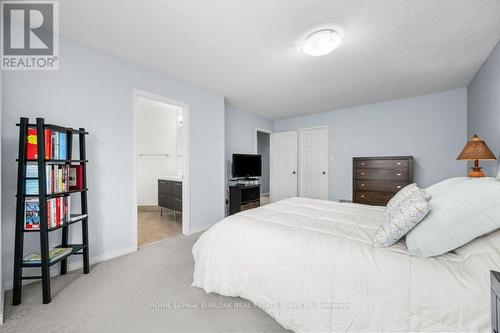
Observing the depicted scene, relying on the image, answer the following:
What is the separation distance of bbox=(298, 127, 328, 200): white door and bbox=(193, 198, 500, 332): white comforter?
133 inches

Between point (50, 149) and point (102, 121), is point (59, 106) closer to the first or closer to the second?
point (102, 121)

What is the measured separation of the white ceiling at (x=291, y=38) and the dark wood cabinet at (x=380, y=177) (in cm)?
133

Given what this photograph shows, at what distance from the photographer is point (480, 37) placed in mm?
2031

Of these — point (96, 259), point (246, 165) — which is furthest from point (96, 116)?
point (246, 165)

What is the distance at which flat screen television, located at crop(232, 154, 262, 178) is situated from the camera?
14.1 ft

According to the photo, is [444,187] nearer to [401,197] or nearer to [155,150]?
[401,197]

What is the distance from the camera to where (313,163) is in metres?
5.23

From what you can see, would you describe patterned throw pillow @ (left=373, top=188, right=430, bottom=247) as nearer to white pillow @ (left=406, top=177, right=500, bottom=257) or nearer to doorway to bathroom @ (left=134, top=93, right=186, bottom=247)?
white pillow @ (left=406, top=177, right=500, bottom=257)

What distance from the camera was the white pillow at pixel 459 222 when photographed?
3.24ft

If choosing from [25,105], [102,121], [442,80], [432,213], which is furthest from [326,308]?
[442,80]

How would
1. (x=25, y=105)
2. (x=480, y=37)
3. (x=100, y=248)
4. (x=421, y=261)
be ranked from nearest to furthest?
(x=421, y=261) → (x=25, y=105) → (x=480, y=37) → (x=100, y=248)

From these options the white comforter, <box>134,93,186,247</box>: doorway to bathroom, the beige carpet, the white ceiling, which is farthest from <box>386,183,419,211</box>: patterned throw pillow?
<box>134,93,186,247</box>: doorway to bathroom

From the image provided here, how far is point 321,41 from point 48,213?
302 cm

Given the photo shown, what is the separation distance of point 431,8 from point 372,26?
0.42 metres
